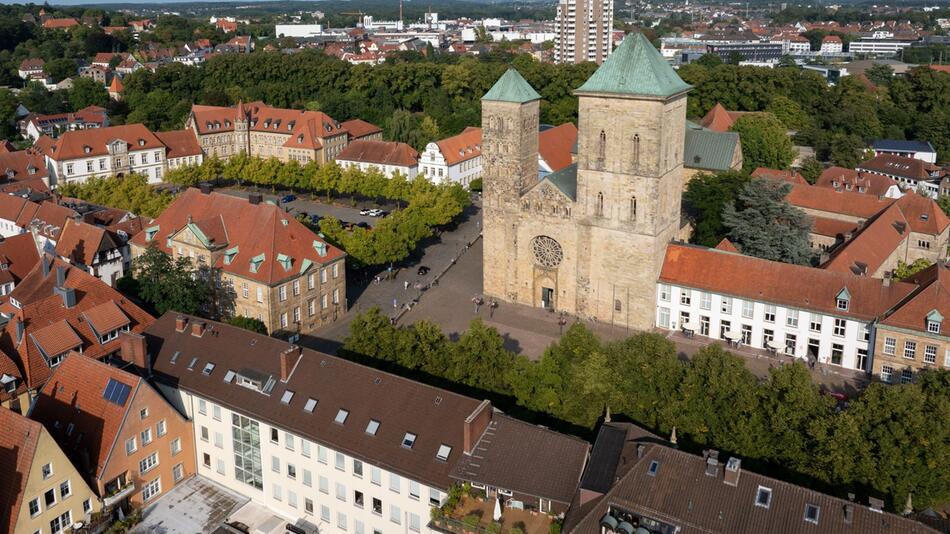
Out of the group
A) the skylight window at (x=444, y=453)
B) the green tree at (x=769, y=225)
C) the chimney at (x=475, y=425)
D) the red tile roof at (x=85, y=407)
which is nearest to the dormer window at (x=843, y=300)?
the green tree at (x=769, y=225)

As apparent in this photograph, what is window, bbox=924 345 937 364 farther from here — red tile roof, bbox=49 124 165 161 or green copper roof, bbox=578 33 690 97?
red tile roof, bbox=49 124 165 161

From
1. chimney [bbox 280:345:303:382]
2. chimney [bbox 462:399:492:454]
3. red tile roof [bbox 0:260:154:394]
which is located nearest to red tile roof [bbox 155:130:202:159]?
red tile roof [bbox 0:260:154:394]

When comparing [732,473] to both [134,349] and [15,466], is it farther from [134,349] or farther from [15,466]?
[134,349]

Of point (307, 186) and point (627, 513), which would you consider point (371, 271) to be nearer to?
point (307, 186)

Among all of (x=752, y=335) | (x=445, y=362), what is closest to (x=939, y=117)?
(x=752, y=335)

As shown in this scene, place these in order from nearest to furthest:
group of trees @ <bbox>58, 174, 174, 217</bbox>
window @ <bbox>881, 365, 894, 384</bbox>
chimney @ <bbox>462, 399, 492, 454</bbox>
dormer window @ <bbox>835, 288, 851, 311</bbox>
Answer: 1. chimney @ <bbox>462, 399, 492, 454</bbox>
2. window @ <bbox>881, 365, 894, 384</bbox>
3. dormer window @ <bbox>835, 288, 851, 311</bbox>
4. group of trees @ <bbox>58, 174, 174, 217</bbox>

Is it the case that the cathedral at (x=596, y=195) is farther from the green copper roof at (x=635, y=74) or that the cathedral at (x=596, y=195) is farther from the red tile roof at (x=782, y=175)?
the red tile roof at (x=782, y=175)
